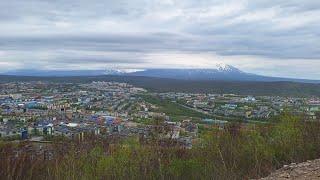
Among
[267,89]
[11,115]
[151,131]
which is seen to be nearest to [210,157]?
[151,131]

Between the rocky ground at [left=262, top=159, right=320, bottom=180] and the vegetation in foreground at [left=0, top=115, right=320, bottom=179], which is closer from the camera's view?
the rocky ground at [left=262, top=159, right=320, bottom=180]

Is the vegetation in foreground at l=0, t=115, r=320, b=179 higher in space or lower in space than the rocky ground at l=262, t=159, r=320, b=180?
lower

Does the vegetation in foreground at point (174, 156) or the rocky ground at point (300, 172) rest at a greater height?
the rocky ground at point (300, 172)

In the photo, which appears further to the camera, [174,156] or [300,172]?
[174,156]

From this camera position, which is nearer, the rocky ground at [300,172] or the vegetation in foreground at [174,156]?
the rocky ground at [300,172]

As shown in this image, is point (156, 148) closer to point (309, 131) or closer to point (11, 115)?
point (309, 131)
